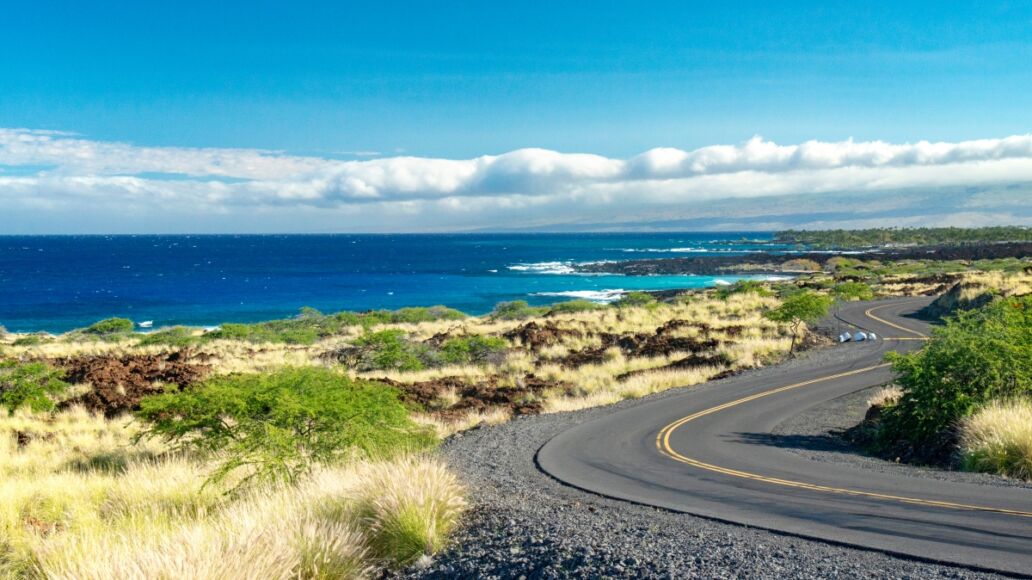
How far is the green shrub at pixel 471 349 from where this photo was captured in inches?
1389

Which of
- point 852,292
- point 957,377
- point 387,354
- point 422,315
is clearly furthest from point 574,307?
point 957,377

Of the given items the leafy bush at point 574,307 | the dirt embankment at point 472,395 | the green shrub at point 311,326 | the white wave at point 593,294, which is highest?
the dirt embankment at point 472,395

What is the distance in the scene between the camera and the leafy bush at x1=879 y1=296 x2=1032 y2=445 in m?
15.4

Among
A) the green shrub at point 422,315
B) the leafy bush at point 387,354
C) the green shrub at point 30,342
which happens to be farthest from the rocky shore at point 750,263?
the green shrub at point 30,342

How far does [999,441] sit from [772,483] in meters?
4.44

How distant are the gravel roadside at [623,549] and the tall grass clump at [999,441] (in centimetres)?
642

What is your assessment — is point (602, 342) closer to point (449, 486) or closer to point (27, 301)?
point (449, 486)

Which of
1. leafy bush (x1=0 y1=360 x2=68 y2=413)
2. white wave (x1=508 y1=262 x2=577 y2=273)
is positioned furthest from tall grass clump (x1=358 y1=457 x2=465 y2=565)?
white wave (x1=508 y1=262 x2=577 y2=273)

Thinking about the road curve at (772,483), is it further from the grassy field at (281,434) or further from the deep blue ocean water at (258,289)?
the deep blue ocean water at (258,289)

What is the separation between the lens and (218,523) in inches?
323

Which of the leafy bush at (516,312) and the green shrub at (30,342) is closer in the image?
the green shrub at (30,342)

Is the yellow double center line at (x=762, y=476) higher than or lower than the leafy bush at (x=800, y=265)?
higher

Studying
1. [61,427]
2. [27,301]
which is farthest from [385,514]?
[27,301]

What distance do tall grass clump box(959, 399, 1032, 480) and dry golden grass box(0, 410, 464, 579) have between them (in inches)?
396
